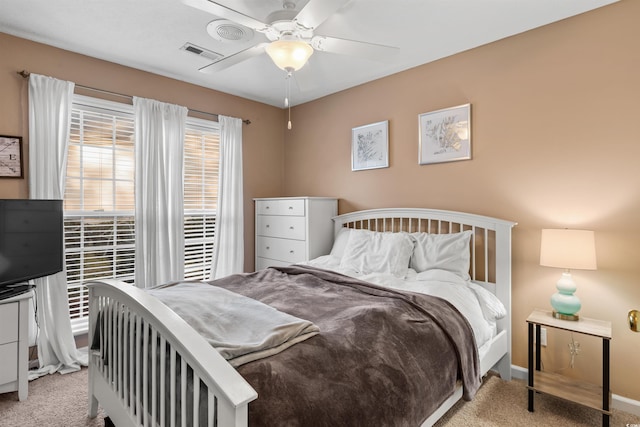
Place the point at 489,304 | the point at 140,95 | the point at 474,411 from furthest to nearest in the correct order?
the point at 140,95
the point at 489,304
the point at 474,411

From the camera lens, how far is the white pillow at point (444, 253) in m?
2.58

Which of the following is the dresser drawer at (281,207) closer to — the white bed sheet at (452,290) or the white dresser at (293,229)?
the white dresser at (293,229)

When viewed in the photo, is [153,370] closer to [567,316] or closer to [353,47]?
[353,47]

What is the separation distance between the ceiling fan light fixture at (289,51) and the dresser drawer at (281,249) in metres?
2.01

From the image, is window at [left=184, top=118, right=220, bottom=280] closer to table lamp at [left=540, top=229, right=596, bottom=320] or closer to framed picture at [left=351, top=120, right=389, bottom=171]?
framed picture at [left=351, top=120, right=389, bottom=171]

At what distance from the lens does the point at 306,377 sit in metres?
1.21

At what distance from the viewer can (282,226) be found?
3.83 m

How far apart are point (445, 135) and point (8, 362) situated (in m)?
3.73

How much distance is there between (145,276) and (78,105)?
65.1 inches

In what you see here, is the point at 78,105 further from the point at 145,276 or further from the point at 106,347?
the point at 106,347

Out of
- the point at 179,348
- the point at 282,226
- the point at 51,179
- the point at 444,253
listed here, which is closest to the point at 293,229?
the point at 282,226

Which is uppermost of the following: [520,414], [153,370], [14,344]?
[153,370]

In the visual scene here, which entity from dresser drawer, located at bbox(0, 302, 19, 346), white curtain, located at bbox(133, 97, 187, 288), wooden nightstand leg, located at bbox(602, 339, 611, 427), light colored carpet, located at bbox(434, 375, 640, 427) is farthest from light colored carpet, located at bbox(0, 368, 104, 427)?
wooden nightstand leg, located at bbox(602, 339, 611, 427)

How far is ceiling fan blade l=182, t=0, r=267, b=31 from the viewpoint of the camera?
5.18 feet
